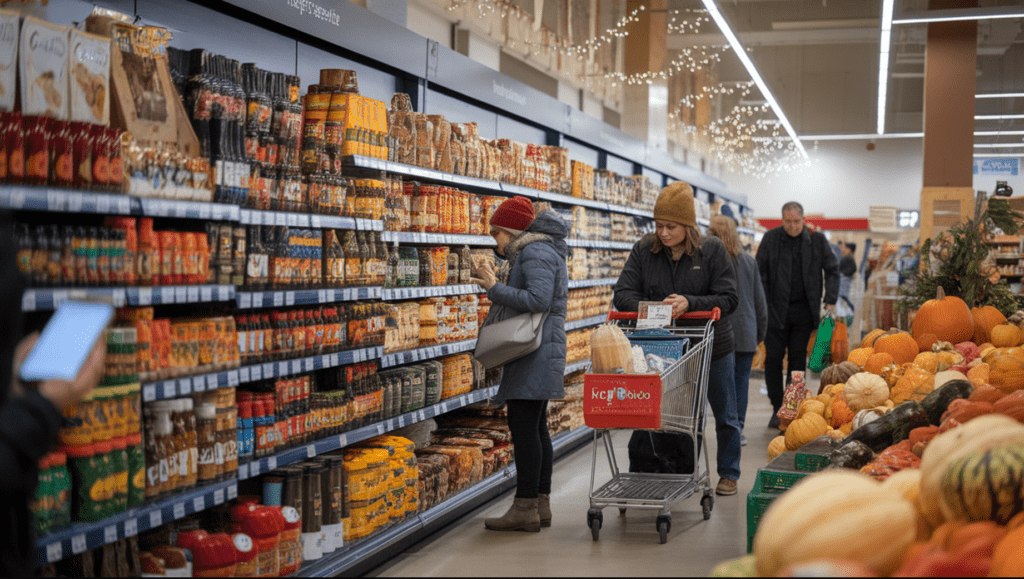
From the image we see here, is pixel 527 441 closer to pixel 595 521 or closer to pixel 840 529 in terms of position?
pixel 595 521

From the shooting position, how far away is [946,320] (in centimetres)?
579

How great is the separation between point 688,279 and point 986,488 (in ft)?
9.90

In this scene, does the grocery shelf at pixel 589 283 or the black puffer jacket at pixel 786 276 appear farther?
the black puffer jacket at pixel 786 276

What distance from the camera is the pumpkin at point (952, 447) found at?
2.12 m

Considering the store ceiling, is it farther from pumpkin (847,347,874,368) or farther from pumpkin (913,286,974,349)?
pumpkin (847,347,874,368)

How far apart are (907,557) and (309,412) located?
2549mm

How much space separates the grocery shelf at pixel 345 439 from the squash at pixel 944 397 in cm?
240

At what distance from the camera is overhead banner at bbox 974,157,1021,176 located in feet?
83.8

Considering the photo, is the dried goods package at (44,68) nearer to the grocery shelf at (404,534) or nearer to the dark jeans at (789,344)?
the grocery shelf at (404,534)

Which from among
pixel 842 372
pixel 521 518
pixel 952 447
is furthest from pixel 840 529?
pixel 842 372

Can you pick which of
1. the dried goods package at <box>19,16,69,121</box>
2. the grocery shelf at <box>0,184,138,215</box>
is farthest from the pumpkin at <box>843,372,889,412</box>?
the dried goods package at <box>19,16,69,121</box>

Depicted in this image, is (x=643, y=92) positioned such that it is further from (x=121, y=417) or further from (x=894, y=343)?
(x=121, y=417)

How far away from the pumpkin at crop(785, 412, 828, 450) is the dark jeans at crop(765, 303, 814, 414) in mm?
2738

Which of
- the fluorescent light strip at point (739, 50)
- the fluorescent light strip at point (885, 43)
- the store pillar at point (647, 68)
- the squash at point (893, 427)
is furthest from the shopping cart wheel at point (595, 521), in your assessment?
the store pillar at point (647, 68)
